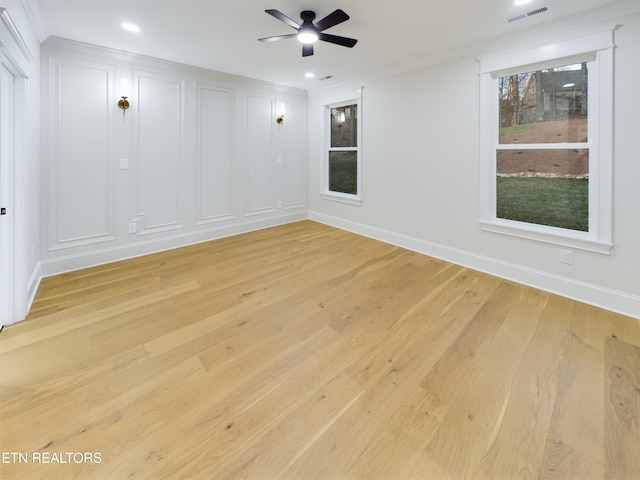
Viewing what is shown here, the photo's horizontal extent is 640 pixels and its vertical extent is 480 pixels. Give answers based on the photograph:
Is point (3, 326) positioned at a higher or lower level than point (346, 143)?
lower

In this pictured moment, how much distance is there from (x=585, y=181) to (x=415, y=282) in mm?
1845

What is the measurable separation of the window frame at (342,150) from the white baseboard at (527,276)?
27.5 inches

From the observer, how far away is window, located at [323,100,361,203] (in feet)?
16.9

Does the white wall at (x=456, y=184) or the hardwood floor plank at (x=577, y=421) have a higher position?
the white wall at (x=456, y=184)

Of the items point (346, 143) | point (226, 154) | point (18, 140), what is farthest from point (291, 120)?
point (18, 140)

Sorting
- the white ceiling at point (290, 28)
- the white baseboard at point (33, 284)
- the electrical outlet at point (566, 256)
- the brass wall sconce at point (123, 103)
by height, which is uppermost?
the white ceiling at point (290, 28)

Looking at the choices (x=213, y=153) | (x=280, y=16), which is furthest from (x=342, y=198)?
(x=280, y=16)

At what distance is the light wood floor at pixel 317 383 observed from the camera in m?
1.32

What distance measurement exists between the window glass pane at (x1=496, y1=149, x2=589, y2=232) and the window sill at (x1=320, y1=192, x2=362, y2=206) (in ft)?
7.14

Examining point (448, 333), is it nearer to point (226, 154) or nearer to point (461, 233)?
point (461, 233)

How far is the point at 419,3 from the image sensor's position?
99.3 inches

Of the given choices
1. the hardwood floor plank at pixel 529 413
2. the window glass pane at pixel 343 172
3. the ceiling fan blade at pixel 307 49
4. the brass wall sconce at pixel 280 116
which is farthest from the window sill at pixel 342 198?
the hardwood floor plank at pixel 529 413

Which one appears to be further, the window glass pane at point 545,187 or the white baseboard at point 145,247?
the white baseboard at point 145,247

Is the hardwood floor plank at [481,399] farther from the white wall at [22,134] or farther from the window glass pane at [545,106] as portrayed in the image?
the white wall at [22,134]
